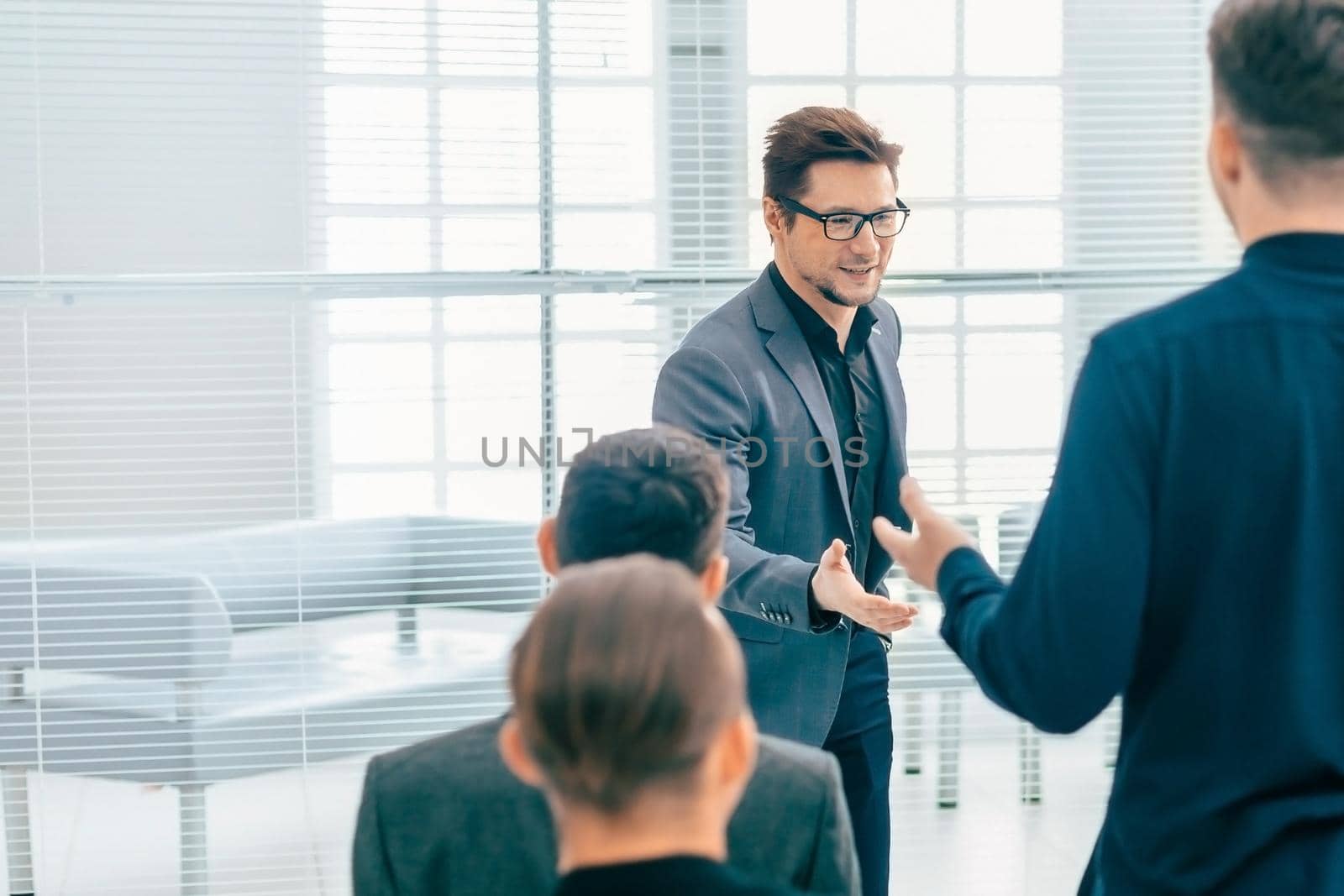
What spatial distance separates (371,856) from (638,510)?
0.44 metres

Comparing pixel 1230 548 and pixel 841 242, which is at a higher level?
pixel 841 242

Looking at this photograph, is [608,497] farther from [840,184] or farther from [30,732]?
[30,732]

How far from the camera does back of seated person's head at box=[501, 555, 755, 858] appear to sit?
0.92m

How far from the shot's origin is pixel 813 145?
2348 mm

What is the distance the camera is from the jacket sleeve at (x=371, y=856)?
1.31 meters

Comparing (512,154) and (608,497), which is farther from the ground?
(512,154)

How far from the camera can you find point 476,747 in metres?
1.34

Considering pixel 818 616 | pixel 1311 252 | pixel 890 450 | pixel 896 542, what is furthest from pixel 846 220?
pixel 1311 252

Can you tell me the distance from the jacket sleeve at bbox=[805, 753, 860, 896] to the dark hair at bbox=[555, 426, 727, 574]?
0.29 meters

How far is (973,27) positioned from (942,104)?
0.55 ft

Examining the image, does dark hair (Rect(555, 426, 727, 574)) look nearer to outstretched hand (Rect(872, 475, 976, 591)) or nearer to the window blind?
outstretched hand (Rect(872, 475, 976, 591))

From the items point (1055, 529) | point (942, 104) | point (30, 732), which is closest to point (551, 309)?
point (942, 104)

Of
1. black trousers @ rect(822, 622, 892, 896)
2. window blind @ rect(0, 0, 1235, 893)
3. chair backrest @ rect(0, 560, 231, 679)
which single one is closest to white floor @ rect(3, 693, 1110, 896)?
window blind @ rect(0, 0, 1235, 893)

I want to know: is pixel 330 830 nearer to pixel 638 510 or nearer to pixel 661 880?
pixel 638 510
